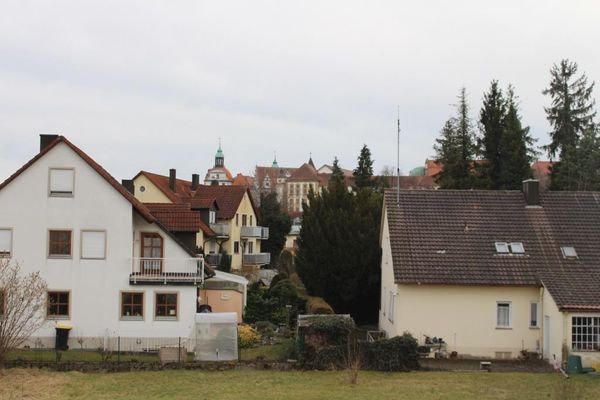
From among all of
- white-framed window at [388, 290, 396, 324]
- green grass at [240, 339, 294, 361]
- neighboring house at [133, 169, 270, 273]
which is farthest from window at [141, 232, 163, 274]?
neighboring house at [133, 169, 270, 273]

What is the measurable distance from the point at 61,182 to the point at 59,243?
278cm

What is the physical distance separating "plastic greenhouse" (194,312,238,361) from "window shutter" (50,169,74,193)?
8.81 metres

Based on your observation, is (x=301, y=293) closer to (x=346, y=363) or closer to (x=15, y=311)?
(x=346, y=363)

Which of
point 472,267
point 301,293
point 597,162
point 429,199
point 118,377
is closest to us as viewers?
point 118,377

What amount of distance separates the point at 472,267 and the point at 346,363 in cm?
755

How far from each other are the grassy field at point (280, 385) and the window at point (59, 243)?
6.57 meters

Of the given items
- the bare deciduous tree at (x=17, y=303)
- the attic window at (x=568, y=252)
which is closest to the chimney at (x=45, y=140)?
the bare deciduous tree at (x=17, y=303)

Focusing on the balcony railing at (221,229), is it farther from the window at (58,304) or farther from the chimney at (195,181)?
the window at (58,304)

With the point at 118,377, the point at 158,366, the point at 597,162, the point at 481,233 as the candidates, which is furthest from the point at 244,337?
the point at 597,162

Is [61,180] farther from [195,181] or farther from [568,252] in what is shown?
[195,181]

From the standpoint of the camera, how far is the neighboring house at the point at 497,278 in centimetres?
2662

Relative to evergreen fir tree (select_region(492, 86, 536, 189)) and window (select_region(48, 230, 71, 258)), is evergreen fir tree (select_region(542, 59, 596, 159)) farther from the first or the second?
window (select_region(48, 230, 71, 258))

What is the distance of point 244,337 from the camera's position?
30.1 meters

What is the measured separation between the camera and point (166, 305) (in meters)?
29.6
